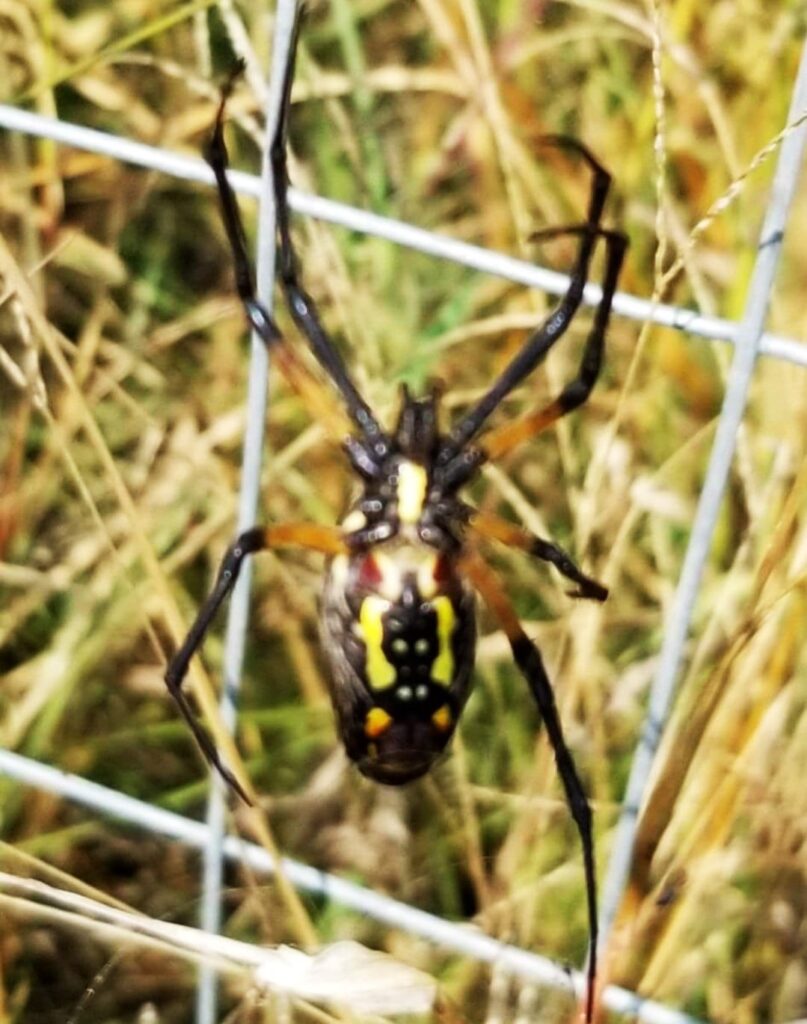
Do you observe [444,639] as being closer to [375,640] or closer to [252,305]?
[375,640]

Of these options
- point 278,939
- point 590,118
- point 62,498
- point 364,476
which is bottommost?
point 278,939

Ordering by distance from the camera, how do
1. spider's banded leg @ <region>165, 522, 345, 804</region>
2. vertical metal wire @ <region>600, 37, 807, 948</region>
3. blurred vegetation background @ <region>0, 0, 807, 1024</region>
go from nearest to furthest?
vertical metal wire @ <region>600, 37, 807, 948</region>, spider's banded leg @ <region>165, 522, 345, 804</region>, blurred vegetation background @ <region>0, 0, 807, 1024</region>

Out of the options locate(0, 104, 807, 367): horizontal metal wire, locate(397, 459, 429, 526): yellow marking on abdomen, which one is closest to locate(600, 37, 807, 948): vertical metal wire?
locate(0, 104, 807, 367): horizontal metal wire

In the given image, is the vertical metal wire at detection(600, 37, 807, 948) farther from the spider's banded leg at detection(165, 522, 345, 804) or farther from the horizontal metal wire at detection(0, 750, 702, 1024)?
the spider's banded leg at detection(165, 522, 345, 804)

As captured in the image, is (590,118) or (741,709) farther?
(590,118)

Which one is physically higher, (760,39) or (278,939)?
(760,39)

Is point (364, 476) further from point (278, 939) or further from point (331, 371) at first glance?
point (278, 939)

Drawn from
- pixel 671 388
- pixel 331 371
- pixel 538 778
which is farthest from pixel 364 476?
pixel 671 388

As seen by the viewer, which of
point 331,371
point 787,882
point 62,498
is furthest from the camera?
point 62,498
